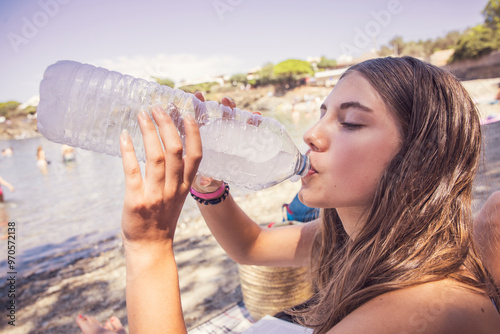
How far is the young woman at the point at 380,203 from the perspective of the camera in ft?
3.44

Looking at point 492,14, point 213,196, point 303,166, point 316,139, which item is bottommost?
point 213,196

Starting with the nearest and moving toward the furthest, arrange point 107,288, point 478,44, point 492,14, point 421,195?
point 421,195 → point 107,288 → point 478,44 → point 492,14

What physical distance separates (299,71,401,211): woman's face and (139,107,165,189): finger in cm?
63

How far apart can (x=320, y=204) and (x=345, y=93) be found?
0.47 metres

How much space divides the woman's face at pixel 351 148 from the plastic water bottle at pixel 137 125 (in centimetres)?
14

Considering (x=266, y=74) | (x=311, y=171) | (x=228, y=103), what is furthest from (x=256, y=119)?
(x=266, y=74)

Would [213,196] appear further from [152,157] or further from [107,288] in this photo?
[107,288]

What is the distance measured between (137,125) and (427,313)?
150 centimetres

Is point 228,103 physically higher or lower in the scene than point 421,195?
higher

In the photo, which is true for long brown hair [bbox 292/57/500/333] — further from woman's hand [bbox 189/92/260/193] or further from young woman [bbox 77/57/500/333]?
woman's hand [bbox 189/92/260/193]

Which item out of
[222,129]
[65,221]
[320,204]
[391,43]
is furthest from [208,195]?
[391,43]

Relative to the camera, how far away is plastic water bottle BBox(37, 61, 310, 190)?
1.57 m

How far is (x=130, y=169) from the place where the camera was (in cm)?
102

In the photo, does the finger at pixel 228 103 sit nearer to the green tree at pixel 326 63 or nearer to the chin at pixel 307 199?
the chin at pixel 307 199
